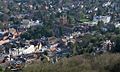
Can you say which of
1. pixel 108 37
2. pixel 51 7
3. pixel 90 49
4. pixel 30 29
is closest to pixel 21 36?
pixel 30 29

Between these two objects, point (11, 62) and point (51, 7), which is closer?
point (11, 62)

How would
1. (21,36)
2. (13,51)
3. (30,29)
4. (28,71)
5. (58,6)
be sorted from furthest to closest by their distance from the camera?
(58,6) → (30,29) → (21,36) → (13,51) → (28,71)

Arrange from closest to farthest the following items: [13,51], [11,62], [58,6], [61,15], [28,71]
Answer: [28,71] < [11,62] < [13,51] < [61,15] < [58,6]

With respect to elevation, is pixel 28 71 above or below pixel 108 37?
above

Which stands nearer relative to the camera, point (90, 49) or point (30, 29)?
point (90, 49)

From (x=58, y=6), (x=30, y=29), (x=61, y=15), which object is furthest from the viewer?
(x=58, y=6)

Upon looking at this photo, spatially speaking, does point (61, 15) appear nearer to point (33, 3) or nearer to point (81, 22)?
point (81, 22)

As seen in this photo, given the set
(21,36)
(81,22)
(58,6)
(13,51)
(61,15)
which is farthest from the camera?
(58,6)

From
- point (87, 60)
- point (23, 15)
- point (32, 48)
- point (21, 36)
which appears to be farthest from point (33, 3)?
point (87, 60)

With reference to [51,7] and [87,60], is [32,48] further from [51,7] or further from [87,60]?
[51,7]

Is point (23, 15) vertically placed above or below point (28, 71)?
below
